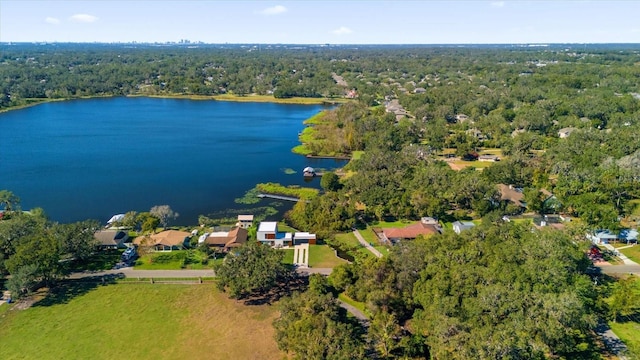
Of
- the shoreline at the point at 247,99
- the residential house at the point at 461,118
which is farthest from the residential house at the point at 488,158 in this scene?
the shoreline at the point at 247,99

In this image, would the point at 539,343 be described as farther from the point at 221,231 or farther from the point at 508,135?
the point at 508,135

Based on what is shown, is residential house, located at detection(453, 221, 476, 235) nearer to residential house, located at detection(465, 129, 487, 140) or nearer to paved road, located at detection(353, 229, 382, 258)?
paved road, located at detection(353, 229, 382, 258)

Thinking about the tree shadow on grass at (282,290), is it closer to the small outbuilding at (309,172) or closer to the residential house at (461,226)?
the residential house at (461,226)

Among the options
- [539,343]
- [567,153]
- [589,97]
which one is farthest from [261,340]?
[589,97]

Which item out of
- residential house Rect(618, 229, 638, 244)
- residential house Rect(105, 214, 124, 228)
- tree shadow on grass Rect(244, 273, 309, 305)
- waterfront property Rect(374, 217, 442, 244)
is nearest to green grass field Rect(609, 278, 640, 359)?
residential house Rect(618, 229, 638, 244)

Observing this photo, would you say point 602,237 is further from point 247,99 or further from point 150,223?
point 247,99

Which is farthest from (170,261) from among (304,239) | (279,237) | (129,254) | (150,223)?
(304,239)
